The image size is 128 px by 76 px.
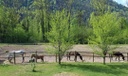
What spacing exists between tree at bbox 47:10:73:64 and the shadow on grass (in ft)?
6.45

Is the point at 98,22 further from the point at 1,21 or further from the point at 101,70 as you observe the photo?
the point at 1,21

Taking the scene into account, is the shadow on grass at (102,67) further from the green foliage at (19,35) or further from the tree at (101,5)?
the green foliage at (19,35)

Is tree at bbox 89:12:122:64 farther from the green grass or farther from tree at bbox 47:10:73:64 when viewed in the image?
tree at bbox 47:10:73:64

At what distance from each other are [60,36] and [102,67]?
5.76 metres

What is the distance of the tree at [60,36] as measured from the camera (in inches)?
1206

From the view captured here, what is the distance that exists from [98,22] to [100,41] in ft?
7.96

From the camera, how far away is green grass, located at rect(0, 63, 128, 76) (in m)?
26.1

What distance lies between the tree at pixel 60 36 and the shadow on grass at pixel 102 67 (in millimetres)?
1966

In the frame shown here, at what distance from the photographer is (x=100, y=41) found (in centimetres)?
3148

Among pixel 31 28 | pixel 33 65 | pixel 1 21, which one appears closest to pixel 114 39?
pixel 33 65

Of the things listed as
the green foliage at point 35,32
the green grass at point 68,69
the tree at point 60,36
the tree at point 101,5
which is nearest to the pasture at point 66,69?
the green grass at point 68,69

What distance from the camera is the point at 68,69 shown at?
27.6 meters

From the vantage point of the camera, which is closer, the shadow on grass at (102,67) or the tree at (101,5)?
the shadow on grass at (102,67)

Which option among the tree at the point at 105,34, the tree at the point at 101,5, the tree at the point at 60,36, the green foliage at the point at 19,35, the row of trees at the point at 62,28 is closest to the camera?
the tree at the point at 60,36
